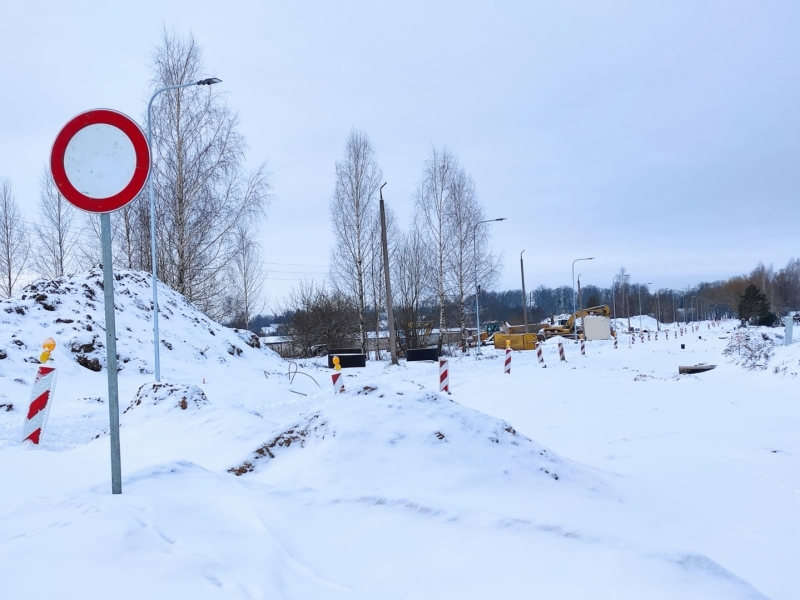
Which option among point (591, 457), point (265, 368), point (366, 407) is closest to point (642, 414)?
point (591, 457)

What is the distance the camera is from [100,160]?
120 inches

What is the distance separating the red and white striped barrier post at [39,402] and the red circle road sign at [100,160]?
15.1 ft

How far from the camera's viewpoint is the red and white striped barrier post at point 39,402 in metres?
6.76

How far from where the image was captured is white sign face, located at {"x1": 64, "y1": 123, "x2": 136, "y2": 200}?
2.99 meters

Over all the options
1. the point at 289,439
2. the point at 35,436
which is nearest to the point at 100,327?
the point at 35,436

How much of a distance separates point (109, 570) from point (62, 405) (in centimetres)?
928

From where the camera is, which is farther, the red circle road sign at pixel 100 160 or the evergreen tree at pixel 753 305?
the evergreen tree at pixel 753 305

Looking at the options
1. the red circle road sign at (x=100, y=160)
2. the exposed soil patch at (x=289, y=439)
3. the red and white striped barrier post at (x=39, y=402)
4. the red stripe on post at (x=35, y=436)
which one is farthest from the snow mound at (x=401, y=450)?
the red stripe on post at (x=35, y=436)

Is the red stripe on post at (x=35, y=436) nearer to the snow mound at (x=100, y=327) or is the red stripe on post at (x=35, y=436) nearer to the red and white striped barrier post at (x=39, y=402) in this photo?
the red and white striped barrier post at (x=39, y=402)

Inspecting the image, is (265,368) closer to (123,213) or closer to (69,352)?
(69,352)

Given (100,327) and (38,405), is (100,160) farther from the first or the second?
(100,327)

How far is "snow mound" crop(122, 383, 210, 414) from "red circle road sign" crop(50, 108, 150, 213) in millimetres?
4372

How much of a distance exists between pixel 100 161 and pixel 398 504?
8.58 feet

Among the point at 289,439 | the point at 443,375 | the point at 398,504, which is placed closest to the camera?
the point at 398,504
